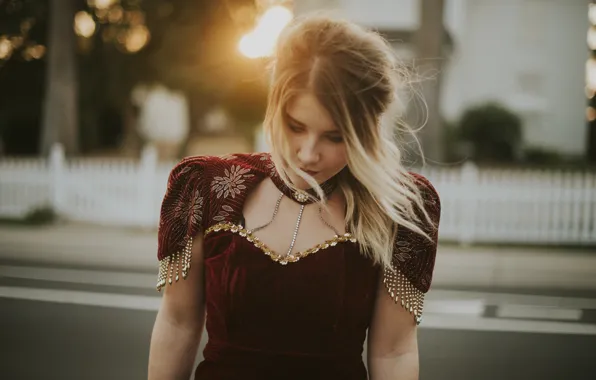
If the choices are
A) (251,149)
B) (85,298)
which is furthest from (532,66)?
(85,298)

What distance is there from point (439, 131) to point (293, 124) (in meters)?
11.3

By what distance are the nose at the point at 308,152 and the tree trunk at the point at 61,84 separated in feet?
44.8

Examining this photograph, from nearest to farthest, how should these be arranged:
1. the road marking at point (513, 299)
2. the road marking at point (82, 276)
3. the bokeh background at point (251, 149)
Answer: the bokeh background at point (251, 149)
the road marking at point (513, 299)
the road marking at point (82, 276)

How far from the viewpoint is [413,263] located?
56.5 inches

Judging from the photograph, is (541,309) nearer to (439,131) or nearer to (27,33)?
(439,131)

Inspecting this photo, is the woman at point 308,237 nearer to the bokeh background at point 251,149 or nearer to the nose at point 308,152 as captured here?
the nose at point 308,152

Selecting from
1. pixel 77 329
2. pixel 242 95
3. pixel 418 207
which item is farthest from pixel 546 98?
pixel 418 207

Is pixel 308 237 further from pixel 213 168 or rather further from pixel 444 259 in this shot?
pixel 444 259

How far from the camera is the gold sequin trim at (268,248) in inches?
53.0

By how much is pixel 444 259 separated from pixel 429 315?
2.92 metres

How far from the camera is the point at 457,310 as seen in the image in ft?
21.0

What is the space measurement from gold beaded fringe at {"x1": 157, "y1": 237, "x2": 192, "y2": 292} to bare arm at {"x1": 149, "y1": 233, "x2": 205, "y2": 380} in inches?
0.5

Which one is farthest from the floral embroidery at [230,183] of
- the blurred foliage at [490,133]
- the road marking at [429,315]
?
the blurred foliage at [490,133]

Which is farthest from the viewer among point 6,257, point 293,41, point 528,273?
point 6,257
